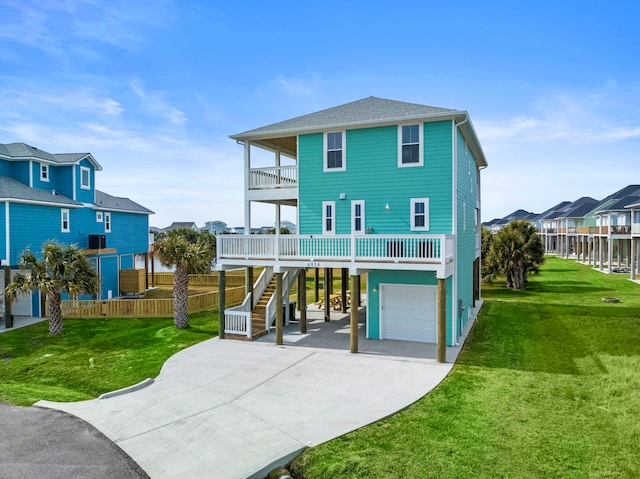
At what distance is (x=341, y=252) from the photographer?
14.7 meters

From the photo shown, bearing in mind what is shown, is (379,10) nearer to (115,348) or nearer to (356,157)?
(356,157)

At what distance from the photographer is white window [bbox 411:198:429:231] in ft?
50.2

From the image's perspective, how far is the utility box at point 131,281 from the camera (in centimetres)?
2935

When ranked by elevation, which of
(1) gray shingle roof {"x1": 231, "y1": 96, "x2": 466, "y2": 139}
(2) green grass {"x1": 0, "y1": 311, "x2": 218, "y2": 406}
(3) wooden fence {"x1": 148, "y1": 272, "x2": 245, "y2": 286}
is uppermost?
(1) gray shingle roof {"x1": 231, "y1": 96, "x2": 466, "y2": 139}

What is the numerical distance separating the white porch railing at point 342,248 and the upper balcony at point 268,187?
2.17m

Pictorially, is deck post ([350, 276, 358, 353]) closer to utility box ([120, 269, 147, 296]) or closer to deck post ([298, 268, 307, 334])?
deck post ([298, 268, 307, 334])

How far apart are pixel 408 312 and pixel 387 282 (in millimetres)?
Result: 1306

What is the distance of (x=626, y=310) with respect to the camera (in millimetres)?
21625

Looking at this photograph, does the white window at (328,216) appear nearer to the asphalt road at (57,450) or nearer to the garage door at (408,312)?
the garage door at (408,312)

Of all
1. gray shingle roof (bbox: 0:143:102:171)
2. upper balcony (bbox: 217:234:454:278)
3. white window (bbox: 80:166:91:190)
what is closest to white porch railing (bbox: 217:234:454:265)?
upper balcony (bbox: 217:234:454:278)

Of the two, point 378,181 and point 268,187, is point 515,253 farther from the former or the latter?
point 268,187

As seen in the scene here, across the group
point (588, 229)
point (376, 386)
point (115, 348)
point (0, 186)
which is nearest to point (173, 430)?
point (376, 386)

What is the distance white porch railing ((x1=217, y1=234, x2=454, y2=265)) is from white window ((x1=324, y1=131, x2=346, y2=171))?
3255mm

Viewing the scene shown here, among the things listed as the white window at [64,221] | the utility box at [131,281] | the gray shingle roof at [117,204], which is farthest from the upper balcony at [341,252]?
the gray shingle roof at [117,204]
